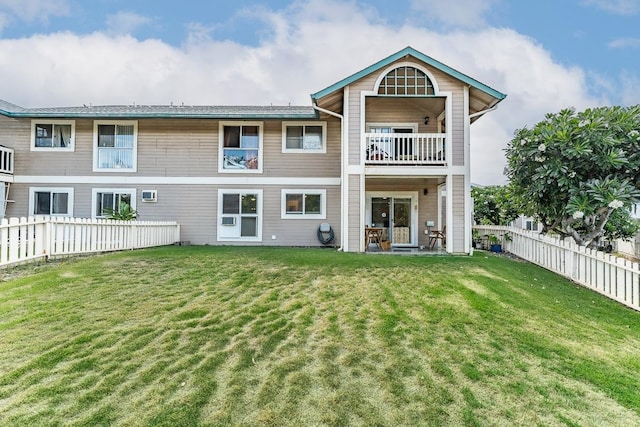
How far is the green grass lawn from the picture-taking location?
10.0ft

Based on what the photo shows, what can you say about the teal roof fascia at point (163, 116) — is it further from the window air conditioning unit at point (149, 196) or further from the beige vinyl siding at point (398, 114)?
the window air conditioning unit at point (149, 196)

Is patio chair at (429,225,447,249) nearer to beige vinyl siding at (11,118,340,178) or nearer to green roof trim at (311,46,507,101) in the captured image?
beige vinyl siding at (11,118,340,178)

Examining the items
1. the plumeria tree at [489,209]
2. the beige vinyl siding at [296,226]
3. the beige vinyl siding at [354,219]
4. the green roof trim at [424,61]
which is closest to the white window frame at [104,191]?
the beige vinyl siding at [296,226]

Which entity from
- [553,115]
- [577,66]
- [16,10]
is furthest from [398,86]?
[16,10]

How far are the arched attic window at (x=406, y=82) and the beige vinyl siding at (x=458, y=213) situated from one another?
3.19m

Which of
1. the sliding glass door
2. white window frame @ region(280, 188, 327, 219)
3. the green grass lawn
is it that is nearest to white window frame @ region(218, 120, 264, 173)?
white window frame @ region(280, 188, 327, 219)

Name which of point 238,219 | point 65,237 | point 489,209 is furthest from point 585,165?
point 65,237

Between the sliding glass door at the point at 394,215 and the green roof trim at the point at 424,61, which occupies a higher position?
the green roof trim at the point at 424,61

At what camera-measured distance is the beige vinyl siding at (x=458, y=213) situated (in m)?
12.0

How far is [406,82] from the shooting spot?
1233cm

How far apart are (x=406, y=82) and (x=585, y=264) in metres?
7.58

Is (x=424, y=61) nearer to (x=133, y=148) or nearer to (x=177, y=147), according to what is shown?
(x=177, y=147)

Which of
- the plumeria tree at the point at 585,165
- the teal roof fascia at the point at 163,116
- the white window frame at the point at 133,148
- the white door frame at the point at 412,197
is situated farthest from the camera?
the white door frame at the point at 412,197

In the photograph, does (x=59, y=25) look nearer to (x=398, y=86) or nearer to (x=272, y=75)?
(x=272, y=75)
